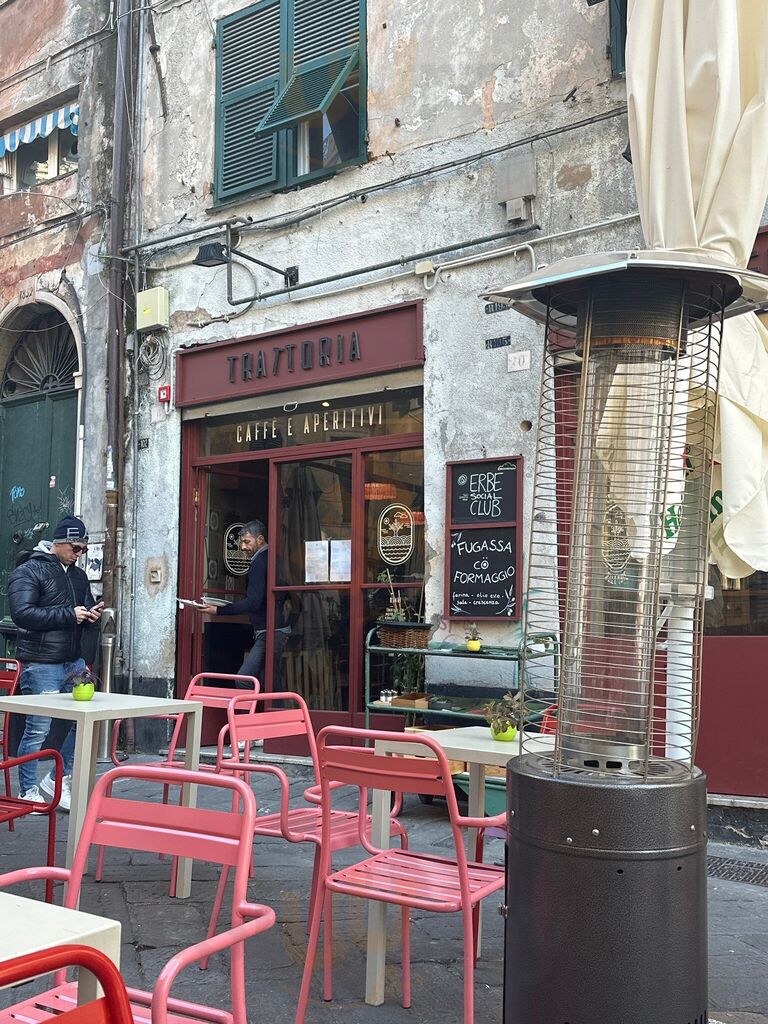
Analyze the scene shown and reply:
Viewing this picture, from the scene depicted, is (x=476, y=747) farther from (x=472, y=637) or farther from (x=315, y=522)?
(x=315, y=522)

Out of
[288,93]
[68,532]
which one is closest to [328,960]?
[68,532]

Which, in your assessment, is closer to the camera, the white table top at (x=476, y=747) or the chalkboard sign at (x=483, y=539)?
the white table top at (x=476, y=747)

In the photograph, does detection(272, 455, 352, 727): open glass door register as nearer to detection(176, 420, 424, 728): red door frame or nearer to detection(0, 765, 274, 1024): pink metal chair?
detection(176, 420, 424, 728): red door frame

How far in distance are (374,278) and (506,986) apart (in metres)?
5.60

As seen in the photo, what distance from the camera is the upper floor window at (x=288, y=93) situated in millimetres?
7719

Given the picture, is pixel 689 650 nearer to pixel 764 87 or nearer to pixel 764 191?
pixel 764 191

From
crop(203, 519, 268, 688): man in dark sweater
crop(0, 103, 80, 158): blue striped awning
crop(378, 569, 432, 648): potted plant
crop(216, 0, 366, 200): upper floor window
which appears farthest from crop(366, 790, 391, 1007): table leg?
crop(0, 103, 80, 158): blue striped awning

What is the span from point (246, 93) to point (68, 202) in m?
2.36

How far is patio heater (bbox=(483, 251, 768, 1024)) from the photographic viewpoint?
92.0 inches

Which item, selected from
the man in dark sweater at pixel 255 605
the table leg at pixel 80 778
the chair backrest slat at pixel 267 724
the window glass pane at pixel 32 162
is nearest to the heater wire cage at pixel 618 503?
the chair backrest slat at pixel 267 724

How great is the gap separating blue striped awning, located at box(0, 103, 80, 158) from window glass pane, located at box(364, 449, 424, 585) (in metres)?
5.14

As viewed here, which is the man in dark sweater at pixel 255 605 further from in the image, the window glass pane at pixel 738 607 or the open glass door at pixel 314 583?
the window glass pane at pixel 738 607

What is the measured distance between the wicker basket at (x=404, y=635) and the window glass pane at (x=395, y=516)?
0.39 meters

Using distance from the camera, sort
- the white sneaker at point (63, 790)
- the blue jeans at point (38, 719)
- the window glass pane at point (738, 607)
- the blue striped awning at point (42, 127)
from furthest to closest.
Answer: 1. the blue striped awning at point (42, 127)
2. the white sneaker at point (63, 790)
3. the blue jeans at point (38, 719)
4. the window glass pane at point (738, 607)
